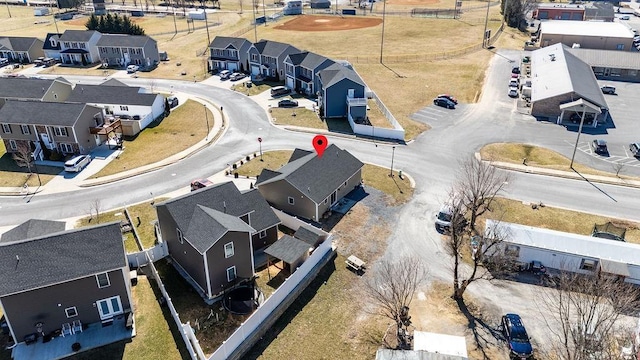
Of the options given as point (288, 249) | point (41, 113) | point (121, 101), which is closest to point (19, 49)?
point (121, 101)

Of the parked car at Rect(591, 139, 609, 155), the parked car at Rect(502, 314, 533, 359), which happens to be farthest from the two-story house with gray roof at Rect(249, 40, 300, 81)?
the parked car at Rect(502, 314, 533, 359)

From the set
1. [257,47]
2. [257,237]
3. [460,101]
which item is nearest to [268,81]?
[257,47]

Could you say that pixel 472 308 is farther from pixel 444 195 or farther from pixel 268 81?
pixel 268 81

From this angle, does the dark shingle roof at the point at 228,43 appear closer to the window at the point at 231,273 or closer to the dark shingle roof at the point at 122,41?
the dark shingle roof at the point at 122,41

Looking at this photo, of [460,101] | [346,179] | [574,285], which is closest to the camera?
[574,285]

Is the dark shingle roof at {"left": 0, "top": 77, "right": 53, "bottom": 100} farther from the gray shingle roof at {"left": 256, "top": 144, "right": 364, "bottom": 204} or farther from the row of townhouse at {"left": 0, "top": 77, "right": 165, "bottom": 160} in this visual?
the gray shingle roof at {"left": 256, "top": 144, "right": 364, "bottom": 204}

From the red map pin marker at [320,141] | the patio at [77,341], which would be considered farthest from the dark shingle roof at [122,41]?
the patio at [77,341]

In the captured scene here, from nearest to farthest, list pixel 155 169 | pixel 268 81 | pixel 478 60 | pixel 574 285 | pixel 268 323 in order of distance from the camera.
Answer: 1. pixel 268 323
2. pixel 574 285
3. pixel 155 169
4. pixel 268 81
5. pixel 478 60
